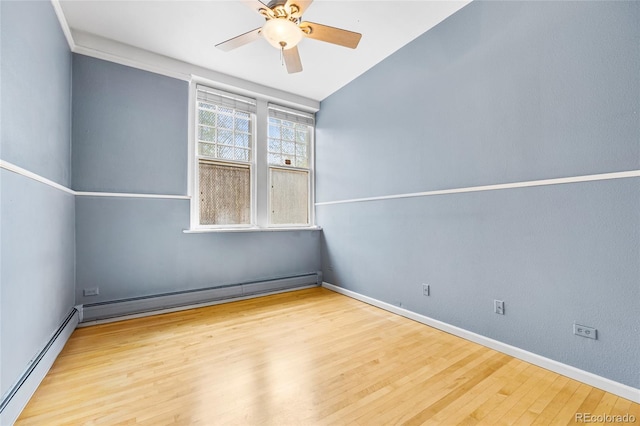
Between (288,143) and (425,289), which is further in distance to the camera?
(288,143)

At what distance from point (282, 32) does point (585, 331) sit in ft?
9.87

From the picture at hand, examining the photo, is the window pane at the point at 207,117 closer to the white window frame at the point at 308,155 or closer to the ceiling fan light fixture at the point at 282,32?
the white window frame at the point at 308,155

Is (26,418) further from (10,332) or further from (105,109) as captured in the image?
(105,109)

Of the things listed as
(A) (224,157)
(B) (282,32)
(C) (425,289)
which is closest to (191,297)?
(A) (224,157)

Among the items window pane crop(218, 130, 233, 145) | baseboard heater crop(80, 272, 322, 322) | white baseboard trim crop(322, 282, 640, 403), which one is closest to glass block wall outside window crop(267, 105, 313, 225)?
window pane crop(218, 130, 233, 145)

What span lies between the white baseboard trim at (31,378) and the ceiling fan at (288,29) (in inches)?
108

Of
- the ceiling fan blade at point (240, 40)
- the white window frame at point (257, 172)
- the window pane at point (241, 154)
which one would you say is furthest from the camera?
the window pane at point (241, 154)

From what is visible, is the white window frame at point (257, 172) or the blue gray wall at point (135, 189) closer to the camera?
the blue gray wall at point (135, 189)

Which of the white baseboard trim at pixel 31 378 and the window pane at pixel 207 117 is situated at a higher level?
the window pane at pixel 207 117

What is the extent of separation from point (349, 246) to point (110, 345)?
281 centimetres

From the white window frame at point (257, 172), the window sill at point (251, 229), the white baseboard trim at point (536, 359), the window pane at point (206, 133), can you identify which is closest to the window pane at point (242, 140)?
the white window frame at point (257, 172)

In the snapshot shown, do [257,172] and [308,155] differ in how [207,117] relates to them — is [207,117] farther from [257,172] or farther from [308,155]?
[308,155]

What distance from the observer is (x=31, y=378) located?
1.67 m

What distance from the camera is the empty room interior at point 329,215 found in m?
1.65
